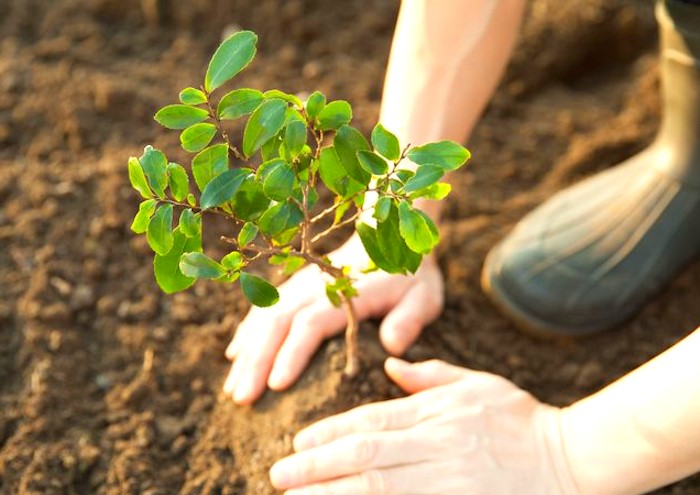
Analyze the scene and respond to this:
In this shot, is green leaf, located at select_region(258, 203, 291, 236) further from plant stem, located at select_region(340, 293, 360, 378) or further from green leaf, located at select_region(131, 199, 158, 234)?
plant stem, located at select_region(340, 293, 360, 378)

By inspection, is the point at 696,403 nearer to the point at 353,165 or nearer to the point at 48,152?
the point at 353,165

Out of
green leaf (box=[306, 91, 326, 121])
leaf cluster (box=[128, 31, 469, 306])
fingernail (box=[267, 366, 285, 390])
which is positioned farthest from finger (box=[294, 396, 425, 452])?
green leaf (box=[306, 91, 326, 121])

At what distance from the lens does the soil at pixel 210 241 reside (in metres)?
1.69

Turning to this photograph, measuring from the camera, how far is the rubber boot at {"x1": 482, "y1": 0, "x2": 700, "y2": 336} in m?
1.91

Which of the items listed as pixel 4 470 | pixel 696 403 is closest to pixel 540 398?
pixel 696 403

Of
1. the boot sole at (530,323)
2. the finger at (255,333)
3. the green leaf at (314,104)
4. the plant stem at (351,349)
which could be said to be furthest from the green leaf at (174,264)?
the boot sole at (530,323)

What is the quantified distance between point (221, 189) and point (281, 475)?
566 millimetres

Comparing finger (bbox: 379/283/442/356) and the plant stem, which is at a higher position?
the plant stem

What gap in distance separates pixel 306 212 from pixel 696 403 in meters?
0.61

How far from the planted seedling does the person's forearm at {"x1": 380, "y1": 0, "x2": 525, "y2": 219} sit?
0.55 metres

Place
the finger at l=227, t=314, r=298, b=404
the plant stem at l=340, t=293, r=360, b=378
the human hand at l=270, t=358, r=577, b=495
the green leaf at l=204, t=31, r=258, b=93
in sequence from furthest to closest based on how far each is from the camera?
the finger at l=227, t=314, r=298, b=404
the plant stem at l=340, t=293, r=360, b=378
the human hand at l=270, t=358, r=577, b=495
the green leaf at l=204, t=31, r=258, b=93

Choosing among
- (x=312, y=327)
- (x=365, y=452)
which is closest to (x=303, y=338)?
(x=312, y=327)

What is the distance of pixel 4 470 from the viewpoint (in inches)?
64.7

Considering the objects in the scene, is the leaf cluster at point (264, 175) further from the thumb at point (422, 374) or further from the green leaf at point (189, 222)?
the thumb at point (422, 374)
